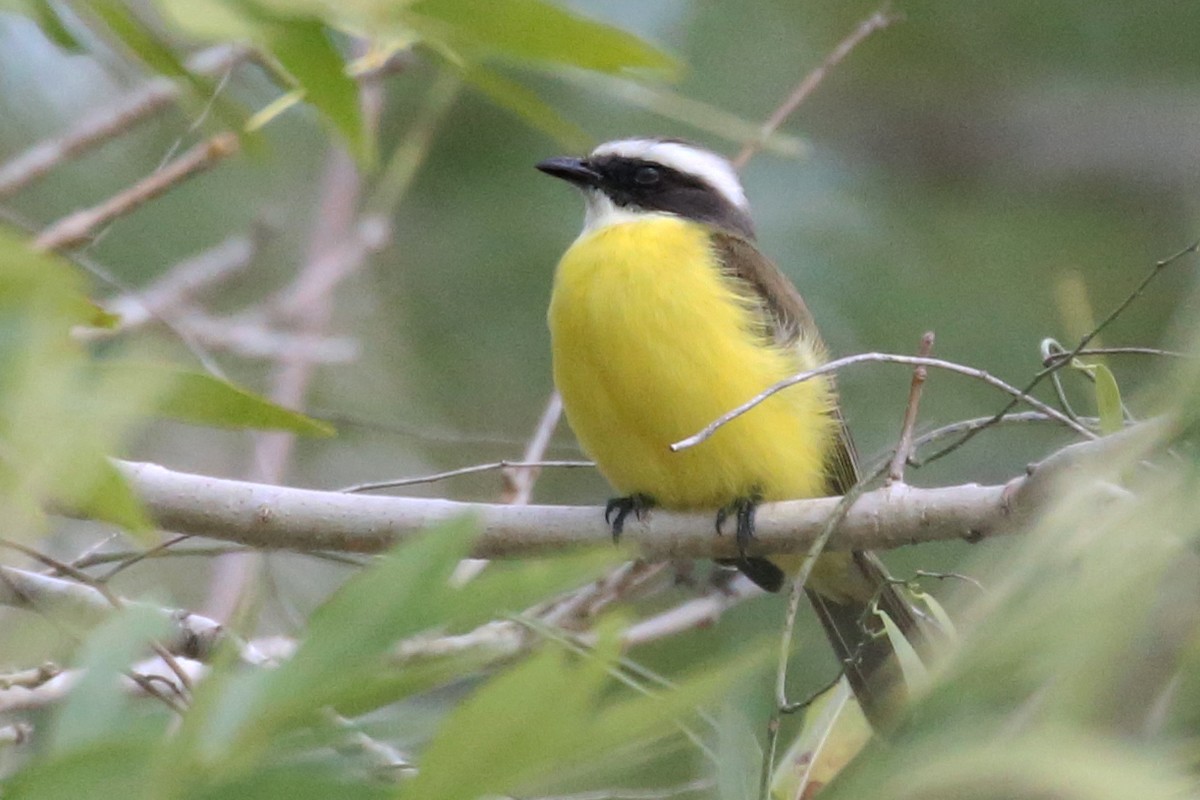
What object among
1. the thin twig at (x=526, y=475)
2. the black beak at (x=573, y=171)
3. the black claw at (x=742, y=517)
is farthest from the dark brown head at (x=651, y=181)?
the black claw at (x=742, y=517)

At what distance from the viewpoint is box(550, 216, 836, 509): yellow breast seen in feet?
10.5

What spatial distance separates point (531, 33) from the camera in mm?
1308

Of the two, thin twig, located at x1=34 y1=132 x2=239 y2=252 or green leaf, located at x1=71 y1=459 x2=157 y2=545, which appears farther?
thin twig, located at x1=34 y1=132 x2=239 y2=252

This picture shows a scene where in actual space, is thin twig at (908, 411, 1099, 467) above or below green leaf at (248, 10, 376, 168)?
above

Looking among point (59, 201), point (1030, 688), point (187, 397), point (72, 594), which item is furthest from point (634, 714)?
point (59, 201)

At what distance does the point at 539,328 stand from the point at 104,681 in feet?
15.7

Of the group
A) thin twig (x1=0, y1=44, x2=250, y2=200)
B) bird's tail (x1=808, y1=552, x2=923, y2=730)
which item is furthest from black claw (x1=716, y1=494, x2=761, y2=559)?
thin twig (x1=0, y1=44, x2=250, y2=200)

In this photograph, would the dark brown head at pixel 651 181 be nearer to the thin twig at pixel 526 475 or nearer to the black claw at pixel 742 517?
the thin twig at pixel 526 475

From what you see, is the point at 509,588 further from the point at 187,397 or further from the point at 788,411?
the point at 788,411

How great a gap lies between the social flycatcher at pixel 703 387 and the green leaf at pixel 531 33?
158 cm

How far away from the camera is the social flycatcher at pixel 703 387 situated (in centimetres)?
321

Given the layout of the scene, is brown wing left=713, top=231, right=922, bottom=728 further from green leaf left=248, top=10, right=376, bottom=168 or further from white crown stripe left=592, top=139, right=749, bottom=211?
green leaf left=248, top=10, right=376, bottom=168

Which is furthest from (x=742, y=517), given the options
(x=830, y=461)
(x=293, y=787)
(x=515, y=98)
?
(x=293, y=787)

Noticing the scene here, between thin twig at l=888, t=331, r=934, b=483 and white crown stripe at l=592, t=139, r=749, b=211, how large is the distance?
6.02ft
